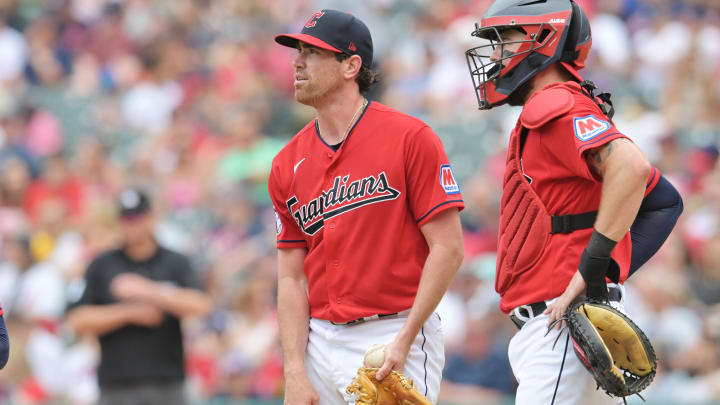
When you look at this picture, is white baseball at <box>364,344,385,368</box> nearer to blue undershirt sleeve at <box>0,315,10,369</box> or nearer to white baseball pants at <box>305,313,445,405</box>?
white baseball pants at <box>305,313,445,405</box>

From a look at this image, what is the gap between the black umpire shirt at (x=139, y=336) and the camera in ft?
23.4

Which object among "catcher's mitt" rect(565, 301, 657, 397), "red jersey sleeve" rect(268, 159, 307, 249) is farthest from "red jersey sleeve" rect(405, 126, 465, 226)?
"catcher's mitt" rect(565, 301, 657, 397)

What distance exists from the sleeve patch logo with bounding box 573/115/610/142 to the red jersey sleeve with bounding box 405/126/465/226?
622 millimetres

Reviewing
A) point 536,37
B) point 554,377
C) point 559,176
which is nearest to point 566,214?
point 559,176

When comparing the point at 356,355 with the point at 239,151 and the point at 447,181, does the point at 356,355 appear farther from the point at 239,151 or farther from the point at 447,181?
the point at 239,151

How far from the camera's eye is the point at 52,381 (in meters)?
9.73

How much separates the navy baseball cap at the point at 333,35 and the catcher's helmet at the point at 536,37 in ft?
1.76

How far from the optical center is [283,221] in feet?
15.3

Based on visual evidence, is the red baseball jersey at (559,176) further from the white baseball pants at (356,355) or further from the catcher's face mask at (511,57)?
the white baseball pants at (356,355)

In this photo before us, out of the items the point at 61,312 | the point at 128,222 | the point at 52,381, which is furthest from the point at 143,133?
the point at 128,222

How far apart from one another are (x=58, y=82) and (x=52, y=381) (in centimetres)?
576

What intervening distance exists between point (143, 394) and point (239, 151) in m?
5.20

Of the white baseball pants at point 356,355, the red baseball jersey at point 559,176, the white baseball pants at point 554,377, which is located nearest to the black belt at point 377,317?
the white baseball pants at point 356,355

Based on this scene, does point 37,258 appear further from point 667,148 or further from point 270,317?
point 667,148
